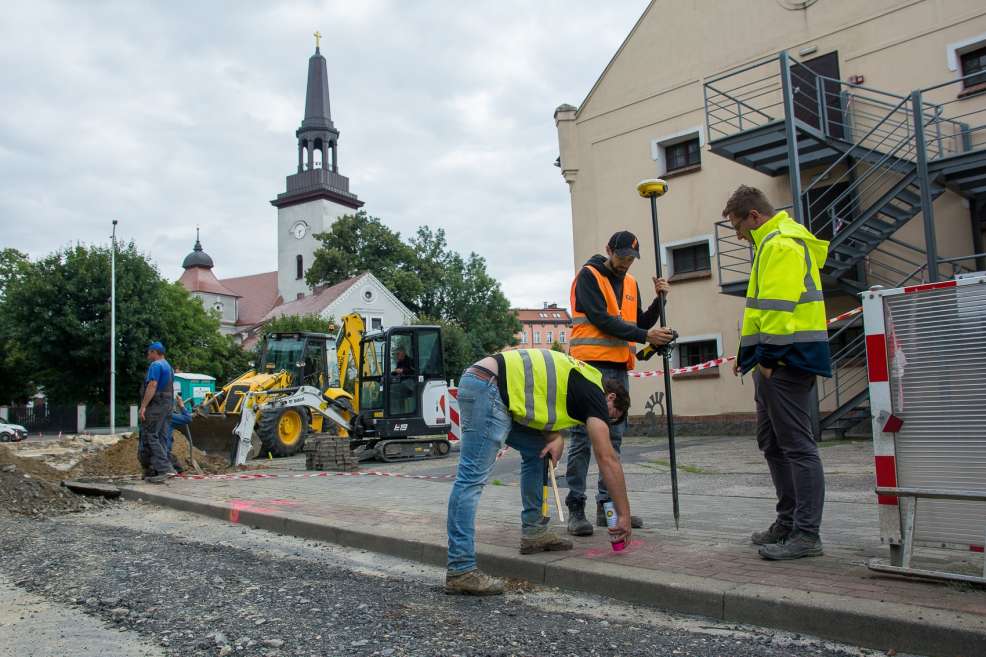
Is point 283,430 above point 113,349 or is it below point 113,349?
below

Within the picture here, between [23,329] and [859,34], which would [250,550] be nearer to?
[859,34]

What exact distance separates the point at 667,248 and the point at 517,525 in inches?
563

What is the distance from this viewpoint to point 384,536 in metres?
5.45

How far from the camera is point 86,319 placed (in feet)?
128

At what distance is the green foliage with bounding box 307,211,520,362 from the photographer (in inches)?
2314

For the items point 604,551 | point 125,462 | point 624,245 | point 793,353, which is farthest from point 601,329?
point 125,462

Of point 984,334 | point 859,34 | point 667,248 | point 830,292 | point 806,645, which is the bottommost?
point 806,645

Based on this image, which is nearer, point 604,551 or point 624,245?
point 604,551

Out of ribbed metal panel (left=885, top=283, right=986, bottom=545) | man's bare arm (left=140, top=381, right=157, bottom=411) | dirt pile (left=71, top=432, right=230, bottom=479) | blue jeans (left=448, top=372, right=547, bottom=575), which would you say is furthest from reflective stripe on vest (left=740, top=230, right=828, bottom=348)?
dirt pile (left=71, top=432, right=230, bottom=479)

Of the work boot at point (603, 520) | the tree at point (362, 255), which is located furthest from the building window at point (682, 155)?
the tree at point (362, 255)

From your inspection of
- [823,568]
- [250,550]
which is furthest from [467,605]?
[250,550]

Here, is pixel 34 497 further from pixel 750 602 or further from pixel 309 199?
pixel 309 199

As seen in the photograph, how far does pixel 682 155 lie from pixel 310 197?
5918 cm

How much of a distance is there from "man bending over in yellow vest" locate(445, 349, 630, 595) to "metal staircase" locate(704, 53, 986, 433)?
9.04 metres
